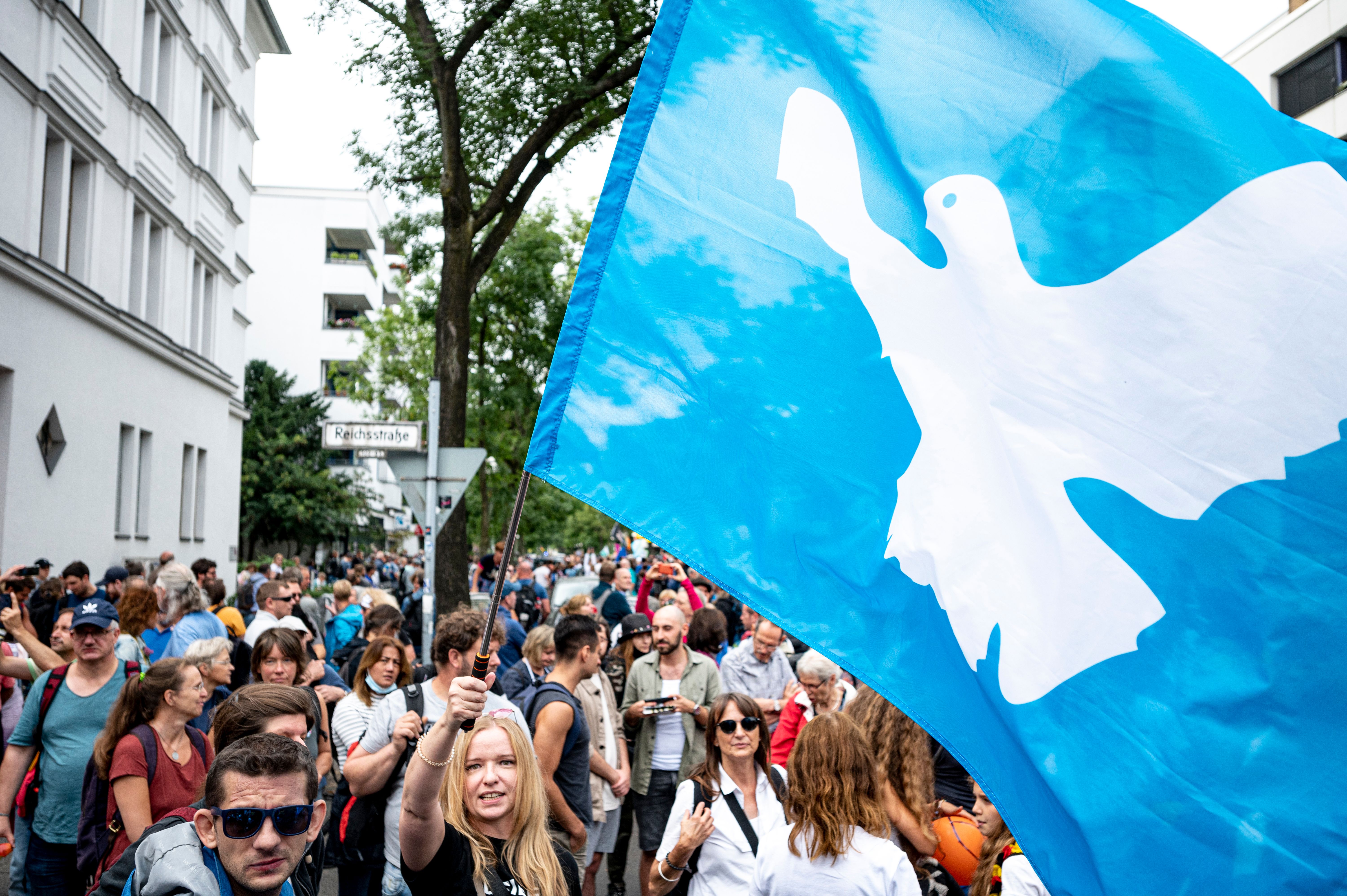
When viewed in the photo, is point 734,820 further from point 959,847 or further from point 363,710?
point 363,710

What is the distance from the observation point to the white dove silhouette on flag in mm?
2801

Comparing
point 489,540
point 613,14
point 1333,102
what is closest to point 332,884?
point 613,14

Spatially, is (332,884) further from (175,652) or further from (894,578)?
(894,578)

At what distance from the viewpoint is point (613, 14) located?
13523mm

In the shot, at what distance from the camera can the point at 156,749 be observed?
4703 mm

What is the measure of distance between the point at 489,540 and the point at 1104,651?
116 feet

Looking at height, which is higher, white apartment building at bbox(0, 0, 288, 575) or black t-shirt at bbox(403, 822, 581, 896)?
white apartment building at bbox(0, 0, 288, 575)

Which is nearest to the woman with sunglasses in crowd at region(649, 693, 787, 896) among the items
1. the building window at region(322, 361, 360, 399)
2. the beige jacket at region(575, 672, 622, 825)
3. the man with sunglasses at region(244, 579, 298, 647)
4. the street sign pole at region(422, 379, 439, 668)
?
the beige jacket at region(575, 672, 622, 825)

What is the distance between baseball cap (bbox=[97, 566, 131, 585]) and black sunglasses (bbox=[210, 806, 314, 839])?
11782mm

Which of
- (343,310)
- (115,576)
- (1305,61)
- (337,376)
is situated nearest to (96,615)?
(115,576)

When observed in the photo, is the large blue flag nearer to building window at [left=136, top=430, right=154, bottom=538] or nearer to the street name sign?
the street name sign

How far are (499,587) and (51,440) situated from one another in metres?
Answer: 16.7

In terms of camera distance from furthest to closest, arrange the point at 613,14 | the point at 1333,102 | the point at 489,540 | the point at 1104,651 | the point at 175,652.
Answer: the point at 489,540 < the point at 1333,102 < the point at 613,14 < the point at 175,652 < the point at 1104,651

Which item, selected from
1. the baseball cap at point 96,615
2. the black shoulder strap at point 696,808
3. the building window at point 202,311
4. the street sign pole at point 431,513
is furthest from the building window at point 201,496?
the black shoulder strap at point 696,808
